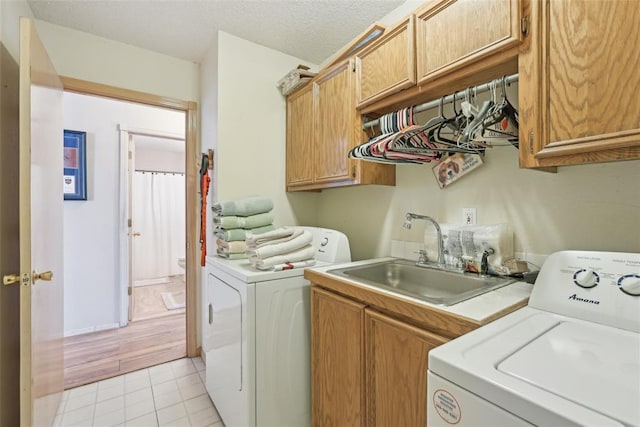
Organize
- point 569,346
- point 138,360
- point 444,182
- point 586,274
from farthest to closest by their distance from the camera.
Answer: point 138,360 < point 444,182 < point 586,274 < point 569,346

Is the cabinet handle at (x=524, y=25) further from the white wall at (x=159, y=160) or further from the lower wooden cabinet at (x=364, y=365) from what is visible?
the white wall at (x=159, y=160)

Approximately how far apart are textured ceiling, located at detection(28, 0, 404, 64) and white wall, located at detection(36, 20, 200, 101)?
60 millimetres

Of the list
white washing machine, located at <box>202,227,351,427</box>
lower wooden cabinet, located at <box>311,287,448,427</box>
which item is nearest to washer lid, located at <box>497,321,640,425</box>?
lower wooden cabinet, located at <box>311,287,448,427</box>

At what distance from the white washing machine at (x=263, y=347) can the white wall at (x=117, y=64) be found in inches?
64.8

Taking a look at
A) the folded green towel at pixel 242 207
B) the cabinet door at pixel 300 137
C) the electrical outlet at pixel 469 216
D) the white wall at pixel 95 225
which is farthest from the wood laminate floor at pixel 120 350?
the electrical outlet at pixel 469 216

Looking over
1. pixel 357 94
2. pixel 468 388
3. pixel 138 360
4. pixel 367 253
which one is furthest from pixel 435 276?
pixel 138 360

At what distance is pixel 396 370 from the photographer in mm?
1044

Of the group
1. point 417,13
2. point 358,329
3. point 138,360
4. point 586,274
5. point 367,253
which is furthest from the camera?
point 138,360

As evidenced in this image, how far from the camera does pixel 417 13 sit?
4.31 feet

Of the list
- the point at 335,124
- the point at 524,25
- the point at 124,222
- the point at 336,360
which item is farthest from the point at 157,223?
the point at 524,25

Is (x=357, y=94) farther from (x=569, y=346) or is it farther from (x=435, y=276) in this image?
(x=569, y=346)

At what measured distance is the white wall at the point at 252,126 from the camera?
6.74 ft

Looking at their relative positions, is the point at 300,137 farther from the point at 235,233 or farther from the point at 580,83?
the point at 580,83

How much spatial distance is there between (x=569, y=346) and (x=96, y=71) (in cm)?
296
